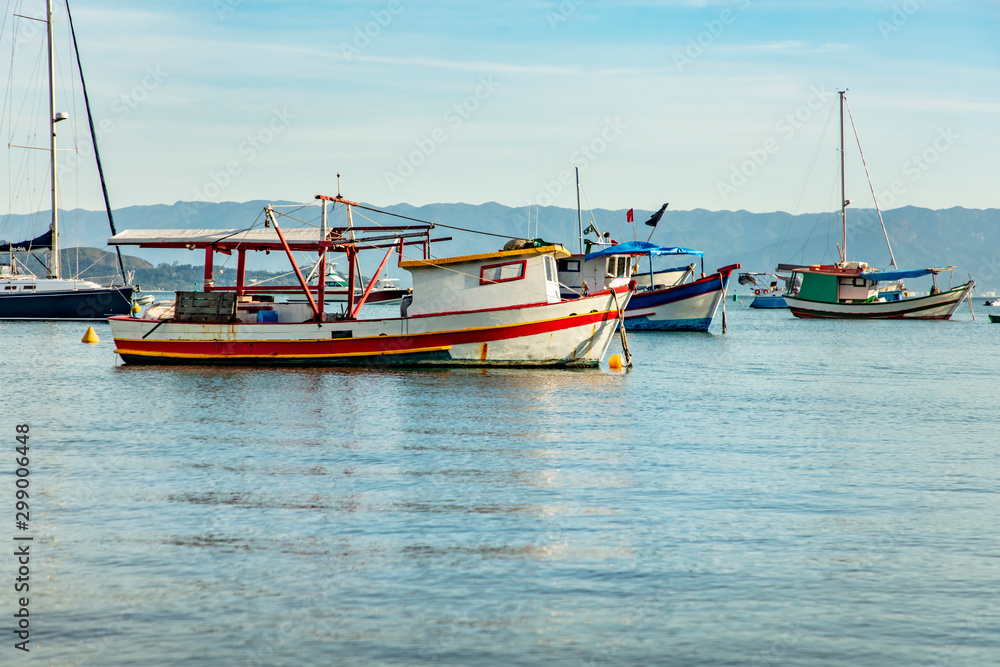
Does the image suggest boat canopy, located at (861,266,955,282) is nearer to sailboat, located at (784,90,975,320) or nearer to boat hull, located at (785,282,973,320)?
sailboat, located at (784,90,975,320)

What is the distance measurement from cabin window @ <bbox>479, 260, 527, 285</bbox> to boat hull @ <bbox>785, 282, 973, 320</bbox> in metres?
53.9

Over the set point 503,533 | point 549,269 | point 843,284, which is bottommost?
point 503,533

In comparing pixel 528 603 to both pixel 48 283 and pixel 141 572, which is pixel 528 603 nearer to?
pixel 141 572

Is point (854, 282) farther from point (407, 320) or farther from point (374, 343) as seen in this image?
point (374, 343)

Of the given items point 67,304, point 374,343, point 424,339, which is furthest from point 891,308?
point 67,304

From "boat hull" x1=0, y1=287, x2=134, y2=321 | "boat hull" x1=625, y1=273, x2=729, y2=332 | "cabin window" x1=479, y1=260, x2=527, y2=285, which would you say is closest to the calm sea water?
"cabin window" x1=479, y1=260, x2=527, y2=285

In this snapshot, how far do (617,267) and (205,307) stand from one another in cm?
2669

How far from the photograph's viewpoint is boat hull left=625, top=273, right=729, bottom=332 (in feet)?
183

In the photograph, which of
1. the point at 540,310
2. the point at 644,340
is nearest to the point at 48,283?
the point at 644,340

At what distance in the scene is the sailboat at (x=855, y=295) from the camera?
2926 inches

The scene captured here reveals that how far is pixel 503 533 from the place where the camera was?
10.0 meters

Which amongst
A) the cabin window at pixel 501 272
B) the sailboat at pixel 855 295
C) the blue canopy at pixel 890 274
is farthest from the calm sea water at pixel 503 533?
the sailboat at pixel 855 295

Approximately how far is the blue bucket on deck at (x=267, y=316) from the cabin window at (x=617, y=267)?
23962 mm

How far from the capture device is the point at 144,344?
30812 millimetres
